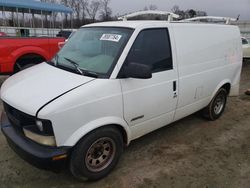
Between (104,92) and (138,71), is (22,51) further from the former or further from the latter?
(138,71)

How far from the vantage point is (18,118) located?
274cm

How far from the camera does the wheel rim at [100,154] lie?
288 cm

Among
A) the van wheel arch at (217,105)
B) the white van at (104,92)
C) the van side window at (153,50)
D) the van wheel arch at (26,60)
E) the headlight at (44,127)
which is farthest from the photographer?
the van wheel arch at (26,60)

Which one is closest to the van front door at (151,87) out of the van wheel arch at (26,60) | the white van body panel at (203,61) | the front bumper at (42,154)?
the white van body panel at (203,61)

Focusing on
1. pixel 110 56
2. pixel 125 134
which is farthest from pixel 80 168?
pixel 110 56

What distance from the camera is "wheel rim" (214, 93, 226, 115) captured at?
16.2ft

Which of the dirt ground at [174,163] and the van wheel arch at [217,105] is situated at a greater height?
the van wheel arch at [217,105]

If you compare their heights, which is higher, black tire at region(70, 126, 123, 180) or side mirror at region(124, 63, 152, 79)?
side mirror at region(124, 63, 152, 79)

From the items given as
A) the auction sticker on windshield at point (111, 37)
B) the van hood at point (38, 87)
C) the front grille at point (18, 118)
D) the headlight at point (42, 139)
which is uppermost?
the auction sticker on windshield at point (111, 37)

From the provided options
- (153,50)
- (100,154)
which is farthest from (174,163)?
(153,50)

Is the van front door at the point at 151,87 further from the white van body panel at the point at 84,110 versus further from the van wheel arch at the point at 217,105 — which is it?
the van wheel arch at the point at 217,105

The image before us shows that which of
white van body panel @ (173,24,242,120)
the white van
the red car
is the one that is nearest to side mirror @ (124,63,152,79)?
the white van

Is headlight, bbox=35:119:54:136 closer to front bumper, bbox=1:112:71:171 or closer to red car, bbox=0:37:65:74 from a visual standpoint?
front bumper, bbox=1:112:71:171

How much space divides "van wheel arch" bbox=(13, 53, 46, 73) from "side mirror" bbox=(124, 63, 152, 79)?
15.1 feet
